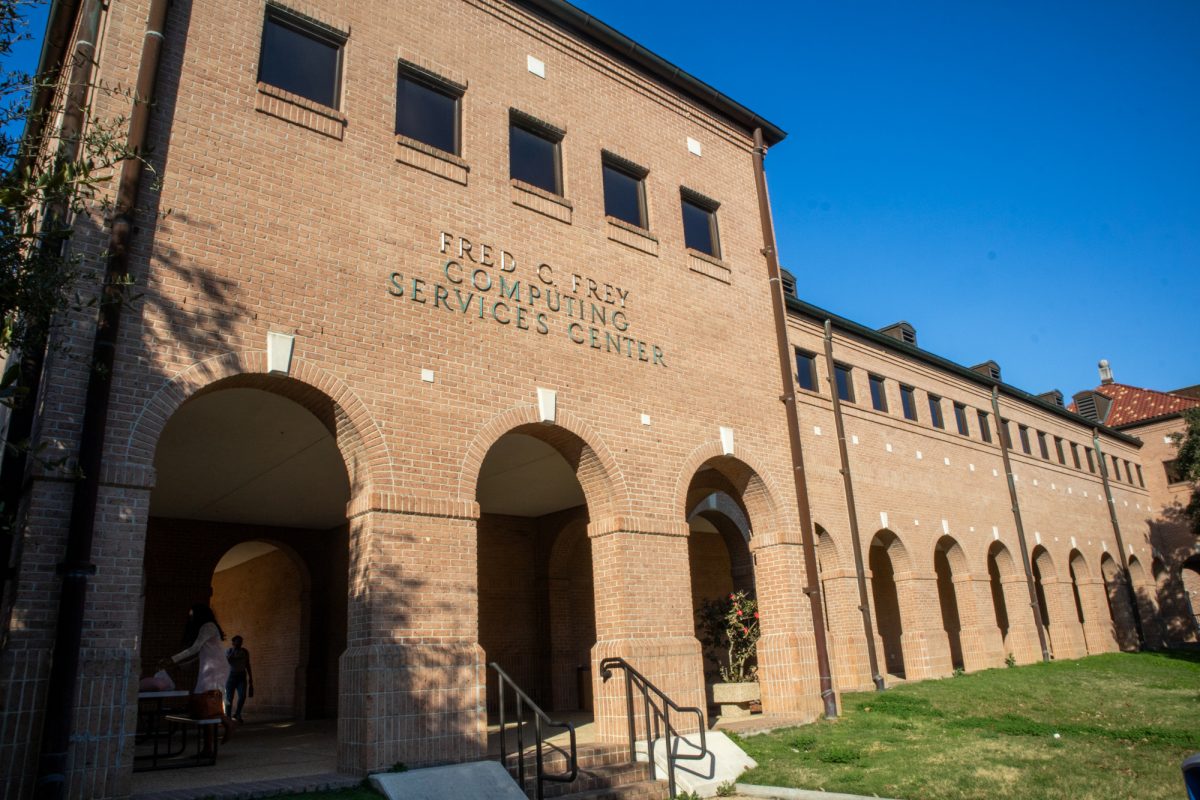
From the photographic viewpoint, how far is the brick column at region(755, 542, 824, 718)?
1180cm

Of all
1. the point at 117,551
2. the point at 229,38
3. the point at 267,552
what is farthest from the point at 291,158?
the point at 267,552

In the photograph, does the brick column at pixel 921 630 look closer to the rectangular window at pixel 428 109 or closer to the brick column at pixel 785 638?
the brick column at pixel 785 638

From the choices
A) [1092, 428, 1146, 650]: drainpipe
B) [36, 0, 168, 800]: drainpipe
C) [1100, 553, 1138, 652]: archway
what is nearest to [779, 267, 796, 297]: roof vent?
[36, 0, 168, 800]: drainpipe

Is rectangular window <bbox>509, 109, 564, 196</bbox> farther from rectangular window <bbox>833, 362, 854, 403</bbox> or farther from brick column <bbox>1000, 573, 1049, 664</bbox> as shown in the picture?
brick column <bbox>1000, 573, 1049, 664</bbox>

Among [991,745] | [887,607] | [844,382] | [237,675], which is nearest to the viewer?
[991,745]

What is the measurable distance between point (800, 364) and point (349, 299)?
1284 cm

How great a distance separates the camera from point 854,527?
60.3 feet

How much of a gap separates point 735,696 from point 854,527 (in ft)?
22.9

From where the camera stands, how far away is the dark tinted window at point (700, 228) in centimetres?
1323

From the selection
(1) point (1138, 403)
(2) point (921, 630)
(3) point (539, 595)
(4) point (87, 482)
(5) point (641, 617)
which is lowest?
(2) point (921, 630)

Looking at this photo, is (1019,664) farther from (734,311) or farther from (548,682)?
(734,311)

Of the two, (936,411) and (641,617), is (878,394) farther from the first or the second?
(641,617)

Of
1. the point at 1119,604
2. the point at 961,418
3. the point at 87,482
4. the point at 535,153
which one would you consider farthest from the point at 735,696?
the point at 1119,604

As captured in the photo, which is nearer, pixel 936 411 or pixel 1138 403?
pixel 936 411
